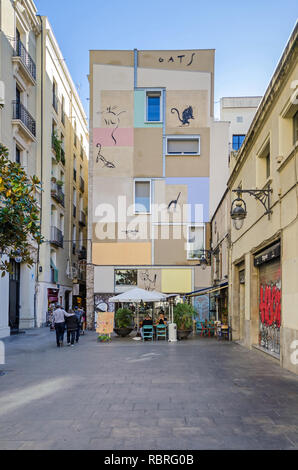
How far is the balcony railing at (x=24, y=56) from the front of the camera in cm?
2387

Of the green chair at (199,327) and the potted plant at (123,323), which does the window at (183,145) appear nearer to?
the green chair at (199,327)

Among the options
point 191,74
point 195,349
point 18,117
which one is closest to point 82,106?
point 191,74

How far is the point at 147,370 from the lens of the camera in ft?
37.4

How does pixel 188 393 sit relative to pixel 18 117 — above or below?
below

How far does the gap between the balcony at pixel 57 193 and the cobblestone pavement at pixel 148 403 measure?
57.9ft

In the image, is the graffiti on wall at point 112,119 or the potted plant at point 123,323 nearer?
the potted plant at point 123,323

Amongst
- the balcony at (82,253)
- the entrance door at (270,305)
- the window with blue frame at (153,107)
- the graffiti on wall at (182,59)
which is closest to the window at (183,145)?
the window with blue frame at (153,107)

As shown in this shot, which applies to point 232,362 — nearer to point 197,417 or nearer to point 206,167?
point 197,417

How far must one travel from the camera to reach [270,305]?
45.0ft

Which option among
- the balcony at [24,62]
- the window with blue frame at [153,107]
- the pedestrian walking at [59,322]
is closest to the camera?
the pedestrian walking at [59,322]

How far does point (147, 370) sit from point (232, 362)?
8.88 feet

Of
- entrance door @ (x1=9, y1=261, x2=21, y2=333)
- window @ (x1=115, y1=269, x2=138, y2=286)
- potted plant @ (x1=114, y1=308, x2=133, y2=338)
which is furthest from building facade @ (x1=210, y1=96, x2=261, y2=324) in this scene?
entrance door @ (x1=9, y1=261, x2=21, y2=333)

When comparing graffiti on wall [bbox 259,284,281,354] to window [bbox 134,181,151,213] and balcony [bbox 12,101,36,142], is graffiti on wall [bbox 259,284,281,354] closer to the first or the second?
window [bbox 134,181,151,213]

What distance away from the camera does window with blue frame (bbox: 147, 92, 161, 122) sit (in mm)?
29500
